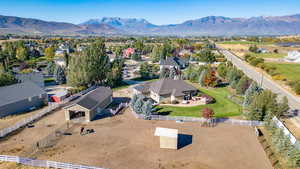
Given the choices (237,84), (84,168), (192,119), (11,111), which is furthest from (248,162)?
(11,111)

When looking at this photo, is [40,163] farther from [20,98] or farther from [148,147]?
[20,98]

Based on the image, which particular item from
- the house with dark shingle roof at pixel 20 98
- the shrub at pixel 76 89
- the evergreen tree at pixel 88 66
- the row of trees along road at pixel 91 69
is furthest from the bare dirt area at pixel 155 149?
the row of trees along road at pixel 91 69

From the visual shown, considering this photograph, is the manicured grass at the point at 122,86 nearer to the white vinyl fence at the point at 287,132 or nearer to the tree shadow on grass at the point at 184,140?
the tree shadow on grass at the point at 184,140

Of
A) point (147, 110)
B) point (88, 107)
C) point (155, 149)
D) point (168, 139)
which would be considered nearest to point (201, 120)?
point (147, 110)

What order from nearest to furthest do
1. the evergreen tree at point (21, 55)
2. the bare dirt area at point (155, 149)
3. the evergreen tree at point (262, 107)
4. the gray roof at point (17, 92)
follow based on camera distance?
the bare dirt area at point (155, 149) → the evergreen tree at point (262, 107) → the gray roof at point (17, 92) → the evergreen tree at point (21, 55)

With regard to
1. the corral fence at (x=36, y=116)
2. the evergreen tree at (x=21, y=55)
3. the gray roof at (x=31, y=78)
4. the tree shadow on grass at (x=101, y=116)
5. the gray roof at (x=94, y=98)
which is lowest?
the tree shadow on grass at (x=101, y=116)

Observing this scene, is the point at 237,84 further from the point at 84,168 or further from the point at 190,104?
the point at 84,168

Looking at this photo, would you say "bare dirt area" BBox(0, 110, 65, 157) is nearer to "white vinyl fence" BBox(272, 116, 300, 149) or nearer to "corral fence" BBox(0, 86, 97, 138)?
"corral fence" BBox(0, 86, 97, 138)
